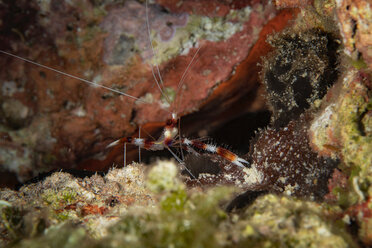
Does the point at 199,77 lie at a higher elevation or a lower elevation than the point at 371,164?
higher

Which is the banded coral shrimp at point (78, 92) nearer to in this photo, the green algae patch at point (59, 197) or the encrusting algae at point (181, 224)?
the green algae patch at point (59, 197)

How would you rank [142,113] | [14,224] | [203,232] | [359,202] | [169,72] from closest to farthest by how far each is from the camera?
[203,232] → [359,202] → [14,224] → [169,72] → [142,113]

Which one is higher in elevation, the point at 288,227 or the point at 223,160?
the point at 223,160

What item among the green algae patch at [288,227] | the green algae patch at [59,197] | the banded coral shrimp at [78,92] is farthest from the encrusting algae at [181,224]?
the banded coral shrimp at [78,92]

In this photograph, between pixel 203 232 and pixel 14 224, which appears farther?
pixel 14 224

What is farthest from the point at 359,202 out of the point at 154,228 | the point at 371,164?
the point at 154,228

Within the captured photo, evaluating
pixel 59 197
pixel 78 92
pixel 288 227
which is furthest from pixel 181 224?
pixel 78 92

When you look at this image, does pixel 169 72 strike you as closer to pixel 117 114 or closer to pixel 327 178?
pixel 117 114

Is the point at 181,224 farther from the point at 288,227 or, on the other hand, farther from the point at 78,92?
the point at 78,92
